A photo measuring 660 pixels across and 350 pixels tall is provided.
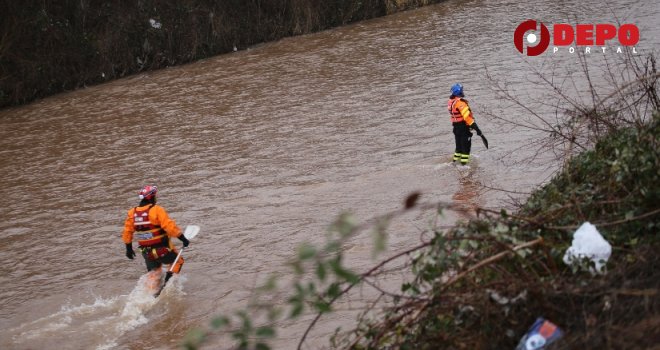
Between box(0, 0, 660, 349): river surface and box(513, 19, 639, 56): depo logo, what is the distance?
54cm

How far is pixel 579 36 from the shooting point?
78.0 feet

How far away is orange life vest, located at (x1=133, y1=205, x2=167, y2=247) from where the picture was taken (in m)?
9.78

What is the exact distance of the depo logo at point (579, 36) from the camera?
22.3m

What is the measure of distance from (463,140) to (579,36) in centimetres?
1191

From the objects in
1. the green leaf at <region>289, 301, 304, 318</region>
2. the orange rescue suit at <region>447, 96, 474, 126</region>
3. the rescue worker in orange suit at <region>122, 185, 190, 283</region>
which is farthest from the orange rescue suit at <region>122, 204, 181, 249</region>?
the green leaf at <region>289, 301, 304, 318</region>

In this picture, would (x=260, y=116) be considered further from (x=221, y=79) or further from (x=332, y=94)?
(x=221, y=79)

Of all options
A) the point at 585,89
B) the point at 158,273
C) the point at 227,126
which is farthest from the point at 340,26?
the point at 158,273

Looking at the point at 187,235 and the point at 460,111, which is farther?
the point at 460,111

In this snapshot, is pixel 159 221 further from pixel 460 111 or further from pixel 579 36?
pixel 579 36

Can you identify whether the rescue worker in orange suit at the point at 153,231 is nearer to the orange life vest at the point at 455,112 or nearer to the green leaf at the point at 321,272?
the orange life vest at the point at 455,112

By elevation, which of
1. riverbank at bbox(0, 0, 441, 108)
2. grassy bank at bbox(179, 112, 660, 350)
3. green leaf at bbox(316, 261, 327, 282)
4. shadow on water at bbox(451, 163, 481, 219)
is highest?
riverbank at bbox(0, 0, 441, 108)

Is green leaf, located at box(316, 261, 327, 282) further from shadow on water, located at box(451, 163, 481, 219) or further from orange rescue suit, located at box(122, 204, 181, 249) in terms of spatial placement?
shadow on water, located at box(451, 163, 481, 219)

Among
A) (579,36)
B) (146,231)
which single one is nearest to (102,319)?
(146,231)

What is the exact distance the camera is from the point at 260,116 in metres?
20.5
